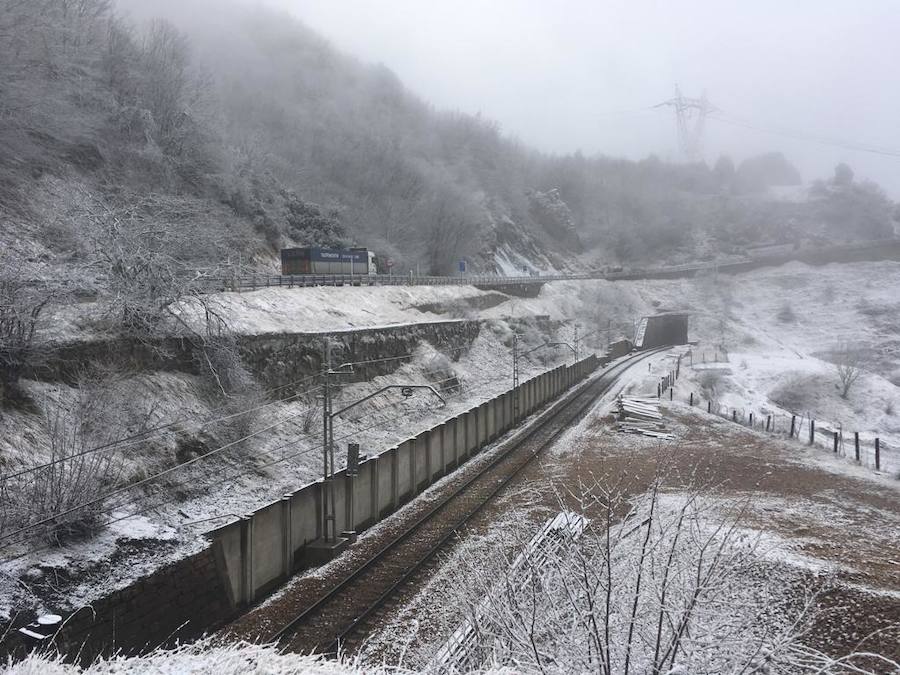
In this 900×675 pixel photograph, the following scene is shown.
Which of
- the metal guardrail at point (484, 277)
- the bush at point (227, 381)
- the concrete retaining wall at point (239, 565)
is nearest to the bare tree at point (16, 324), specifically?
the bush at point (227, 381)

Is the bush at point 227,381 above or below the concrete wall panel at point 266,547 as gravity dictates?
above

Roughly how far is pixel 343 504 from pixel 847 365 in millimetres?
68373

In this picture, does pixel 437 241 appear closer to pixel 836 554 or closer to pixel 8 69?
pixel 8 69

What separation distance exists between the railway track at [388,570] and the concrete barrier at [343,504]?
219cm

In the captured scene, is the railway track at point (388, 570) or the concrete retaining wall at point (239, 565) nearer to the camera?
the concrete retaining wall at point (239, 565)

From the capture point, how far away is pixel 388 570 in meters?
18.7

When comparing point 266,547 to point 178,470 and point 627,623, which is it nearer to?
point 178,470

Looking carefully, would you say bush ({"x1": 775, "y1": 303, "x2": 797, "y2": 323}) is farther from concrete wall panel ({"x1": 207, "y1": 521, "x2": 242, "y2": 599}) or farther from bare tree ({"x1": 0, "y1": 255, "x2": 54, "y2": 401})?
bare tree ({"x1": 0, "y1": 255, "x2": 54, "y2": 401})

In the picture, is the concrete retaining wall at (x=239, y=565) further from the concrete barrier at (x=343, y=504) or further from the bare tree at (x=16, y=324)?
the bare tree at (x=16, y=324)

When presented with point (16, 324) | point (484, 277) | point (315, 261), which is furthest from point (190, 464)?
point (484, 277)

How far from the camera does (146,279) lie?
25.6 m

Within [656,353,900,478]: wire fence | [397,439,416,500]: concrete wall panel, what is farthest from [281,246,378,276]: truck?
[656,353,900,478]: wire fence

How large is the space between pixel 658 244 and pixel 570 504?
6364 inches

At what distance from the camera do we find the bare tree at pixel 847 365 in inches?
2594
